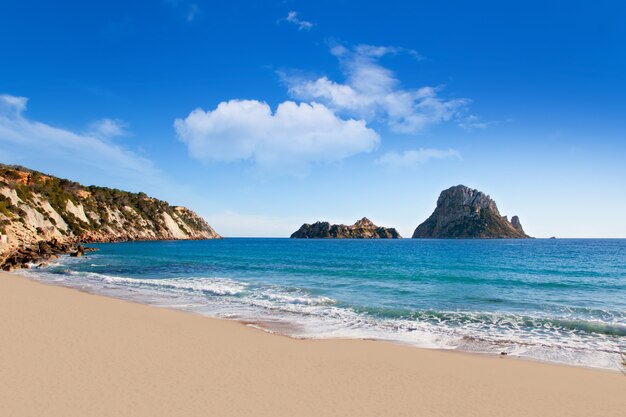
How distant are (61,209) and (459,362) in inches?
4437

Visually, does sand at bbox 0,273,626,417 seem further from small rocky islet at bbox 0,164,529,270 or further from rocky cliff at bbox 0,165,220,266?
Result: rocky cliff at bbox 0,165,220,266

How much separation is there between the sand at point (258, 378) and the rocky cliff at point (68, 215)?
36.8m

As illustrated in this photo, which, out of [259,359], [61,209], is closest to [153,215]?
[61,209]

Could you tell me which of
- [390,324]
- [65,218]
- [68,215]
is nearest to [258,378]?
[390,324]

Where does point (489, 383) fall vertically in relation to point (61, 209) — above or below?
below

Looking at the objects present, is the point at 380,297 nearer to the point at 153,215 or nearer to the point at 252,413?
the point at 252,413

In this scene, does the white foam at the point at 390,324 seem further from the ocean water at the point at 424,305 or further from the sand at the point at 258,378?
the sand at the point at 258,378

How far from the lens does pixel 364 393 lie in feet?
27.2

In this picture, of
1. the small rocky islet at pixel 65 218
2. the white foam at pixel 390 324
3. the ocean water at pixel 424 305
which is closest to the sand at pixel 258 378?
the white foam at pixel 390 324

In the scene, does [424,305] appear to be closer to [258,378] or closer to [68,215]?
[258,378]

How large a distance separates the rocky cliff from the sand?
3682cm

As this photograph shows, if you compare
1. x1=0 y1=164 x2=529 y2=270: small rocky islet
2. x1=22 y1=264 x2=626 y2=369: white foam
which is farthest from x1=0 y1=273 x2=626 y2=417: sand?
x1=0 y1=164 x2=529 y2=270: small rocky islet

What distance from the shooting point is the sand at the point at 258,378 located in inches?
293

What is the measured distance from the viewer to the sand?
743 centimetres
